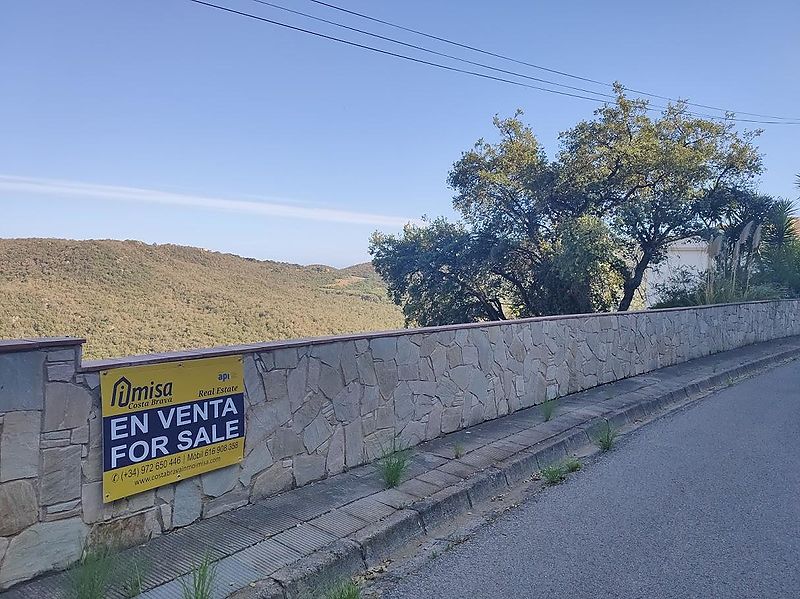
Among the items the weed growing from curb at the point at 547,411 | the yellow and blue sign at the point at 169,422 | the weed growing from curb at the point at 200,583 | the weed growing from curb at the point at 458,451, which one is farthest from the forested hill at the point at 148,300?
the weed growing from curb at the point at 200,583

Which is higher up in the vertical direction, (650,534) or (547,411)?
(547,411)

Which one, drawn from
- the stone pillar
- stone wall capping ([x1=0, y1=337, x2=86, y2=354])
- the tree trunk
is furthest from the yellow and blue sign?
the tree trunk

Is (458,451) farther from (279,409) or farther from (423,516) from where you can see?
(279,409)

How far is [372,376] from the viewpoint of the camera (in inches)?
217

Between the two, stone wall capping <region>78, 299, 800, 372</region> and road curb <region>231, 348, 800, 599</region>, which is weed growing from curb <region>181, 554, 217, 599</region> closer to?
road curb <region>231, 348, 800, 599</region>

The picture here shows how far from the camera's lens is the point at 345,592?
331cm

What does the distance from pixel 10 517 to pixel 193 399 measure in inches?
47.5

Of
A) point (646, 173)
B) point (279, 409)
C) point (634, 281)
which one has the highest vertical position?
point (646, 173)

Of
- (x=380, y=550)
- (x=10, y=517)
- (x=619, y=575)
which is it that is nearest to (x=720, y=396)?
(x=619, y=575)

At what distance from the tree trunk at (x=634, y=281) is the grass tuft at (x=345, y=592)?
16.2 metres

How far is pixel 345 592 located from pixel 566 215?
16.0m

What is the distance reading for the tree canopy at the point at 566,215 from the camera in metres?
17.2

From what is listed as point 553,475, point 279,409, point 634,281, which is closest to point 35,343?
point 279,409

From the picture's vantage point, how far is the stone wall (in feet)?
10.6
